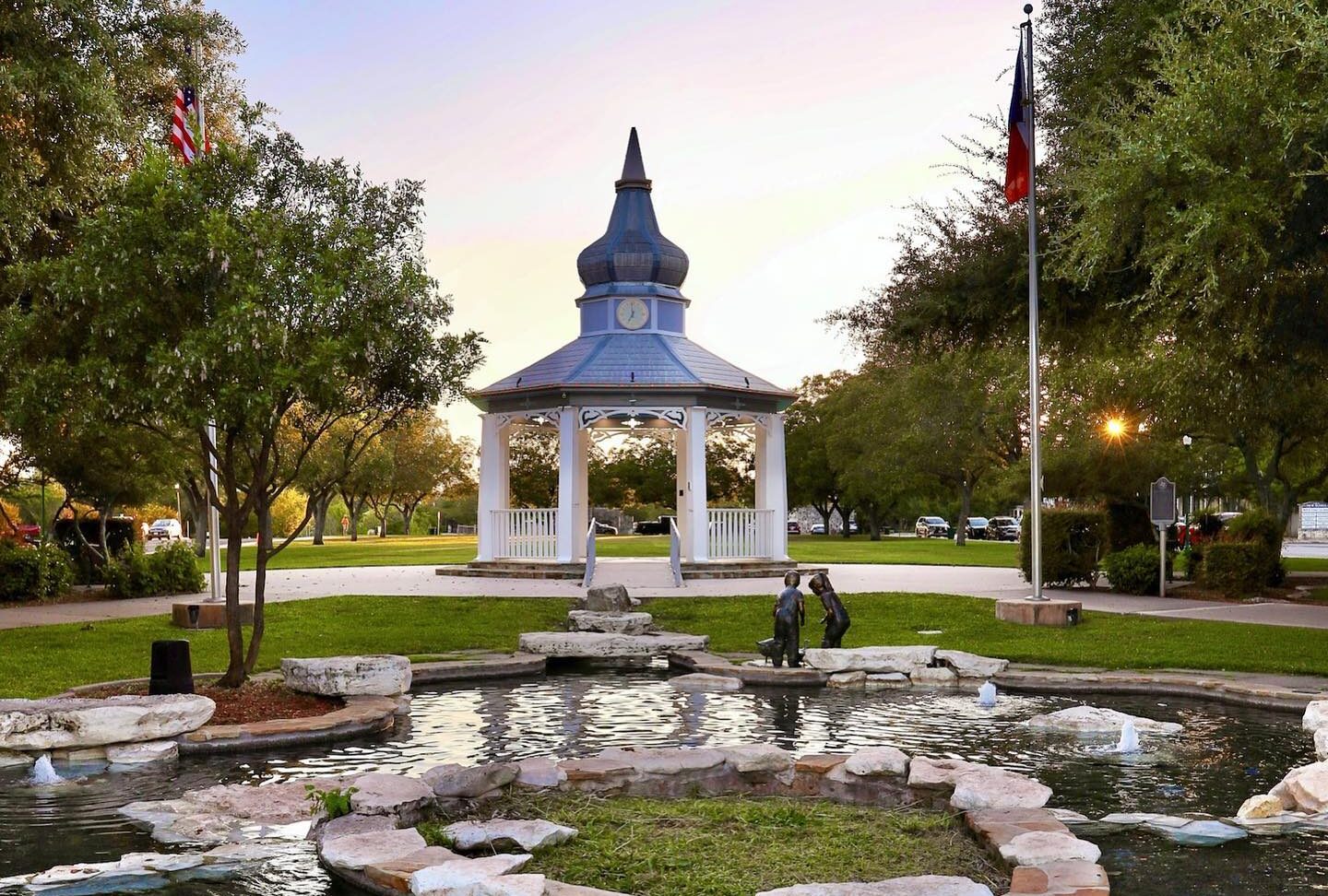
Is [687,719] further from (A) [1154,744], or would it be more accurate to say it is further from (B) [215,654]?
(B) [215,654]

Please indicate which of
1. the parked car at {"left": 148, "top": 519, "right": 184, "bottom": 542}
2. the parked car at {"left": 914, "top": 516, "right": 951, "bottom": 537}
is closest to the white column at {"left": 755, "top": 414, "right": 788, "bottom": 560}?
the parked car at {"left": 148, "top": 519, "right": 184, "bottom": 542}

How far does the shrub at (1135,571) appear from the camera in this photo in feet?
80.0

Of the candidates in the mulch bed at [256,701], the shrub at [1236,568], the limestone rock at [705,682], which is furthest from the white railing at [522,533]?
the mulch bed at [256,701]

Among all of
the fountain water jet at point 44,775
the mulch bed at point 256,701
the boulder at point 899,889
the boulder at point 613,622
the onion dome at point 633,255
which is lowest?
the boulder at point 899,889

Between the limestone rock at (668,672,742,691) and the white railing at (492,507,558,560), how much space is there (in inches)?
553

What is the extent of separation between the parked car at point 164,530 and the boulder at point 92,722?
50036mm

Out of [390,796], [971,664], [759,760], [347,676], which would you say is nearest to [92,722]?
[347,676]

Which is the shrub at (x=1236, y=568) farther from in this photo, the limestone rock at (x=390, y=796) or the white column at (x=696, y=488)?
the limestone rock at (x=390, y=796)

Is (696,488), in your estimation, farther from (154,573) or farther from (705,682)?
(705,682)

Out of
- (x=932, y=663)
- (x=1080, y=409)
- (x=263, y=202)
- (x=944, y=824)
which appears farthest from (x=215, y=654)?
(x=1080, y=409)

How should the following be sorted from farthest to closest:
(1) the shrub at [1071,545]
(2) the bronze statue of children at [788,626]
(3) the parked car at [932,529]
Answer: (3) the parked car at [932,529], (1) the shrub at [1071,545], (2) the bronze statue of children at [788,626]

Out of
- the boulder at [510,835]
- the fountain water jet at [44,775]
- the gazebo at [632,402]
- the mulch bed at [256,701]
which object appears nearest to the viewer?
the boulder at [510,835]

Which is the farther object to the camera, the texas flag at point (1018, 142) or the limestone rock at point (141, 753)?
the texas flag at point (1018, 142)

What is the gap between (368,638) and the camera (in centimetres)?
1755
